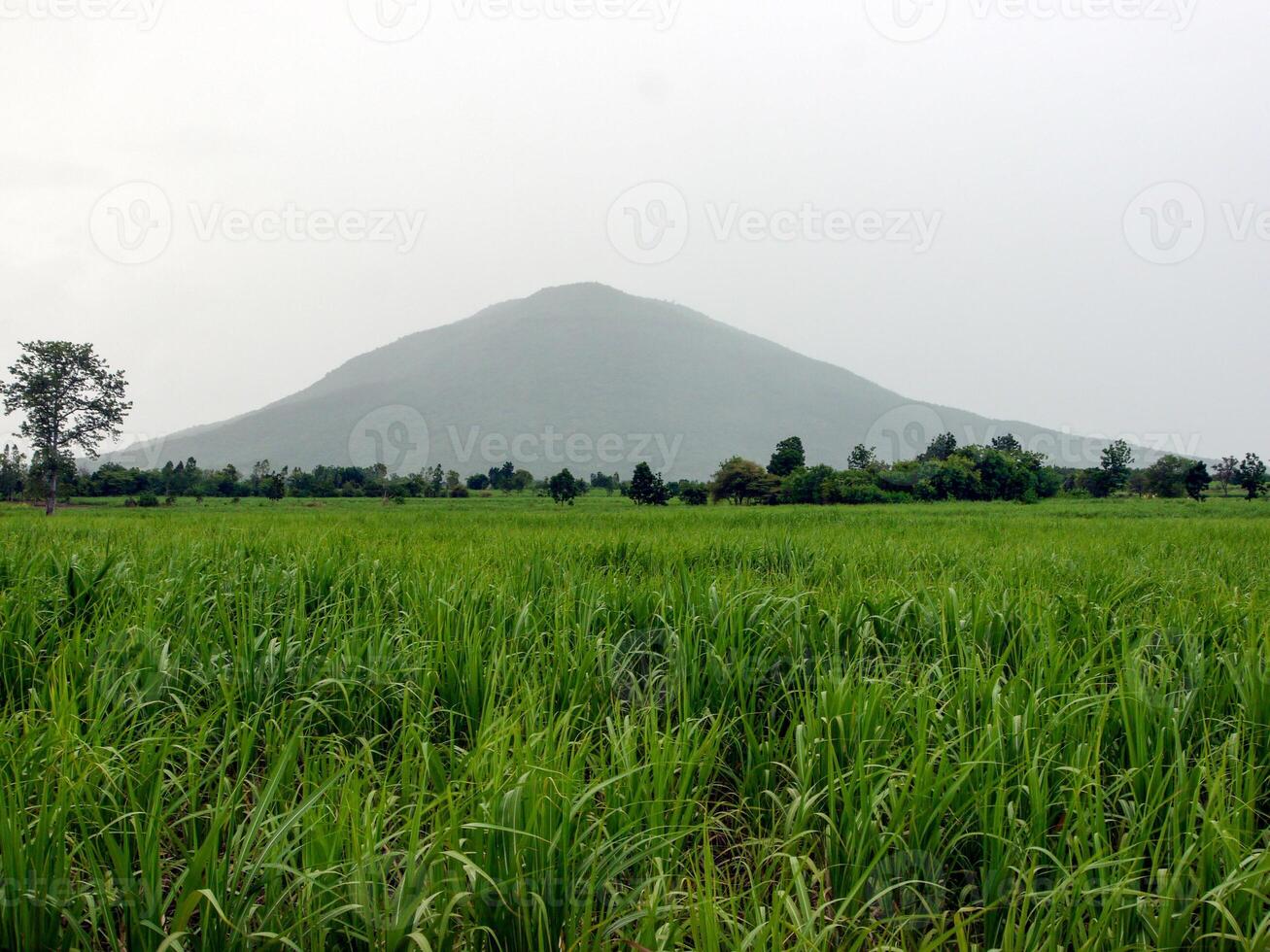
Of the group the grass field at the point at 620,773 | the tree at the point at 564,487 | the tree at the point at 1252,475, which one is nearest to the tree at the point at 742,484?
the tree at the point at 564,487

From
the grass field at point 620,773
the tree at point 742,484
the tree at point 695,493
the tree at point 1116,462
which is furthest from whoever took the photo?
the tree at point 1116,462

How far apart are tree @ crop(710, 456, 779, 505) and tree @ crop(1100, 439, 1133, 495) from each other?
35962mm

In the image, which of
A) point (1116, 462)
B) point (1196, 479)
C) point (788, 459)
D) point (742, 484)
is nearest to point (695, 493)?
point (742, 484)

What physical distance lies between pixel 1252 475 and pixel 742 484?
44.8 m

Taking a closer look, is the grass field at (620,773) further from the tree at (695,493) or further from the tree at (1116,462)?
the tree at (1116,462)

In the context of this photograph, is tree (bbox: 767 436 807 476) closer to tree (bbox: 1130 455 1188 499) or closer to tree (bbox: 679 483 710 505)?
tree (bbox: 679 483 710 505)

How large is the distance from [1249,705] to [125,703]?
198 inches

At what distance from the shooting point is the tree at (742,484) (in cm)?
5500

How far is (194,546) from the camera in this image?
21.3ft

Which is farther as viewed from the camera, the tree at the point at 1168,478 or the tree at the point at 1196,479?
the tree at the point at 1168,478

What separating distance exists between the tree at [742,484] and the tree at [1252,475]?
113ft

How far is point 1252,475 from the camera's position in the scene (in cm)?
5738

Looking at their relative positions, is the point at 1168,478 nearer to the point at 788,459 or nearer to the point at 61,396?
the point at 788,459

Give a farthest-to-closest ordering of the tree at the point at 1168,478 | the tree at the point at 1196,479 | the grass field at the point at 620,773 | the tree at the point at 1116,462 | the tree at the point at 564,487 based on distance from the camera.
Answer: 1. the tree at the point at 1116,462
2. the tree at the point at 1168,478
3. the tree at the point at 1196,479
4. the tree at the point at 564,487
5. the grass field at the point at 620,773
